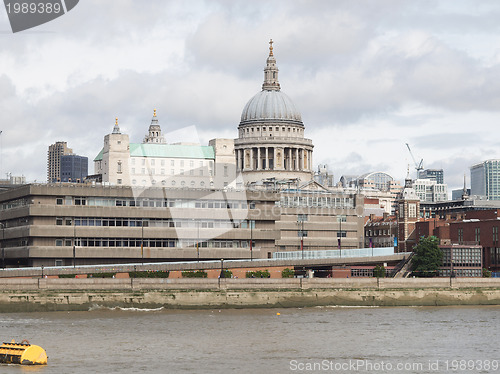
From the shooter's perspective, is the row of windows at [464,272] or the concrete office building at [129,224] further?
the row of windows at [464,272]

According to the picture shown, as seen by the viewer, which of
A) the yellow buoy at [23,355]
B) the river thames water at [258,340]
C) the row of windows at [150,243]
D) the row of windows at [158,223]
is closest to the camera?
the yellow buoy at [23,355]

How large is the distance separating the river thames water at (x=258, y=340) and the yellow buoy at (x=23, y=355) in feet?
3.02

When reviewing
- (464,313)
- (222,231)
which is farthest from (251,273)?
(464,313)

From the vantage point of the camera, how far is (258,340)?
81.1 metres

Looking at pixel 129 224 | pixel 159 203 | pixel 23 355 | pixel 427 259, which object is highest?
pixel 159 203

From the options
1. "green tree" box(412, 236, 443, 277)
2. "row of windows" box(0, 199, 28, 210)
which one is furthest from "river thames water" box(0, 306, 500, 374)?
"green tree" box(412, 236, 443, 277)

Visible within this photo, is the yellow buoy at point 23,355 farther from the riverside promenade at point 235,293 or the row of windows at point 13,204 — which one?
the row of windows at point 13,204

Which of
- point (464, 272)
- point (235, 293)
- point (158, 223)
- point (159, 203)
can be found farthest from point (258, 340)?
point (464, 272)

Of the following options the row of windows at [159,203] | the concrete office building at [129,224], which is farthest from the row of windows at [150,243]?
the row of windows at [159,203]

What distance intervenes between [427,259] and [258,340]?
80720 millimetres

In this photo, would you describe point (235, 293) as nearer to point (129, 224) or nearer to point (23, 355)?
point (129, 224)

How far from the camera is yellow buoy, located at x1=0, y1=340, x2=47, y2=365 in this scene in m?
65.9

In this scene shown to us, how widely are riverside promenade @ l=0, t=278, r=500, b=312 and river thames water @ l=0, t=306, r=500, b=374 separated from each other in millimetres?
2376

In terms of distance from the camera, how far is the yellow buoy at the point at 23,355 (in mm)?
65875
